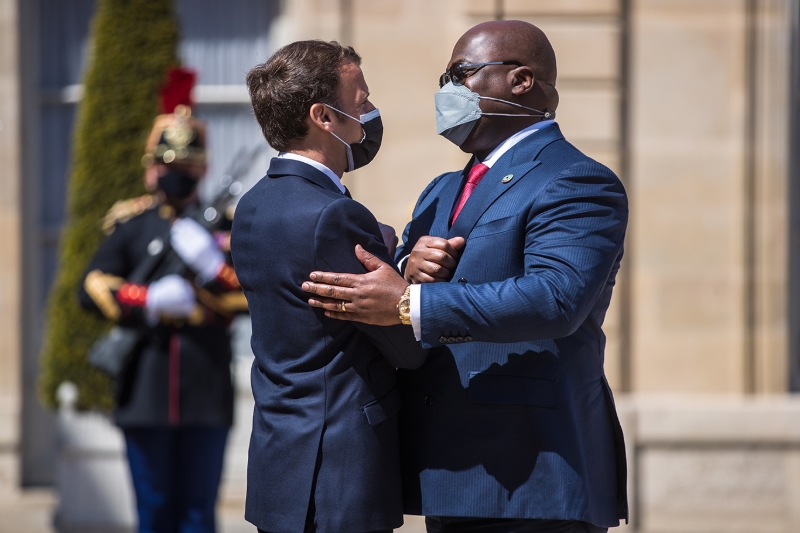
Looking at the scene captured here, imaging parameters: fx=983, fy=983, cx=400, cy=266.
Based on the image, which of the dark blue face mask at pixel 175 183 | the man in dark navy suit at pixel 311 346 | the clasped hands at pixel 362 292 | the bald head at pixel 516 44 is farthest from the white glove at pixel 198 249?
the clasped hands at pixel 362 292

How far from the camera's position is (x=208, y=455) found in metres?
4.49

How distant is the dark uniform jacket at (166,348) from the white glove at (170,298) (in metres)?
0.04

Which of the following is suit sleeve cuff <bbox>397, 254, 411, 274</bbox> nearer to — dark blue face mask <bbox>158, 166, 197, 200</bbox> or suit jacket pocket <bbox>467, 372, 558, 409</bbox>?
suit jacket pocket <bbox>467, 372, 558, 409</bbox>

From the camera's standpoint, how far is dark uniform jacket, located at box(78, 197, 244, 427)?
442cm

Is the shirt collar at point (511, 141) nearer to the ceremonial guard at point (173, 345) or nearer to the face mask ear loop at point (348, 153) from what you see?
the face mask ear loop at point (348, 153)

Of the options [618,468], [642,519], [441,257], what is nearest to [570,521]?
[618,468]

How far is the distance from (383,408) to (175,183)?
2.76m

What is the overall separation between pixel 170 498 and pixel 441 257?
2.64 m

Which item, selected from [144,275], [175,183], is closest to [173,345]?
[144,275]

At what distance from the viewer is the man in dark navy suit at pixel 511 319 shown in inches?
82.7

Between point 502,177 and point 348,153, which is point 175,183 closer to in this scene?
point 348,153

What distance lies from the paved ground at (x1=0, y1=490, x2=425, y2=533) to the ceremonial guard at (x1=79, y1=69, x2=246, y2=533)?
1.36 m

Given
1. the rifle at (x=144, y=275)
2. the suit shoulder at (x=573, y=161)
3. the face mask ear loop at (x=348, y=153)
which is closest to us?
the suit shoulder at (x=573, y=161)

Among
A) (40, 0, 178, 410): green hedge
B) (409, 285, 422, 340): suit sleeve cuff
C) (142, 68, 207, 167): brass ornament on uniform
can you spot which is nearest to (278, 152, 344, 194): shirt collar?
(409, 285, 422, 340): suit sleeve cuff
